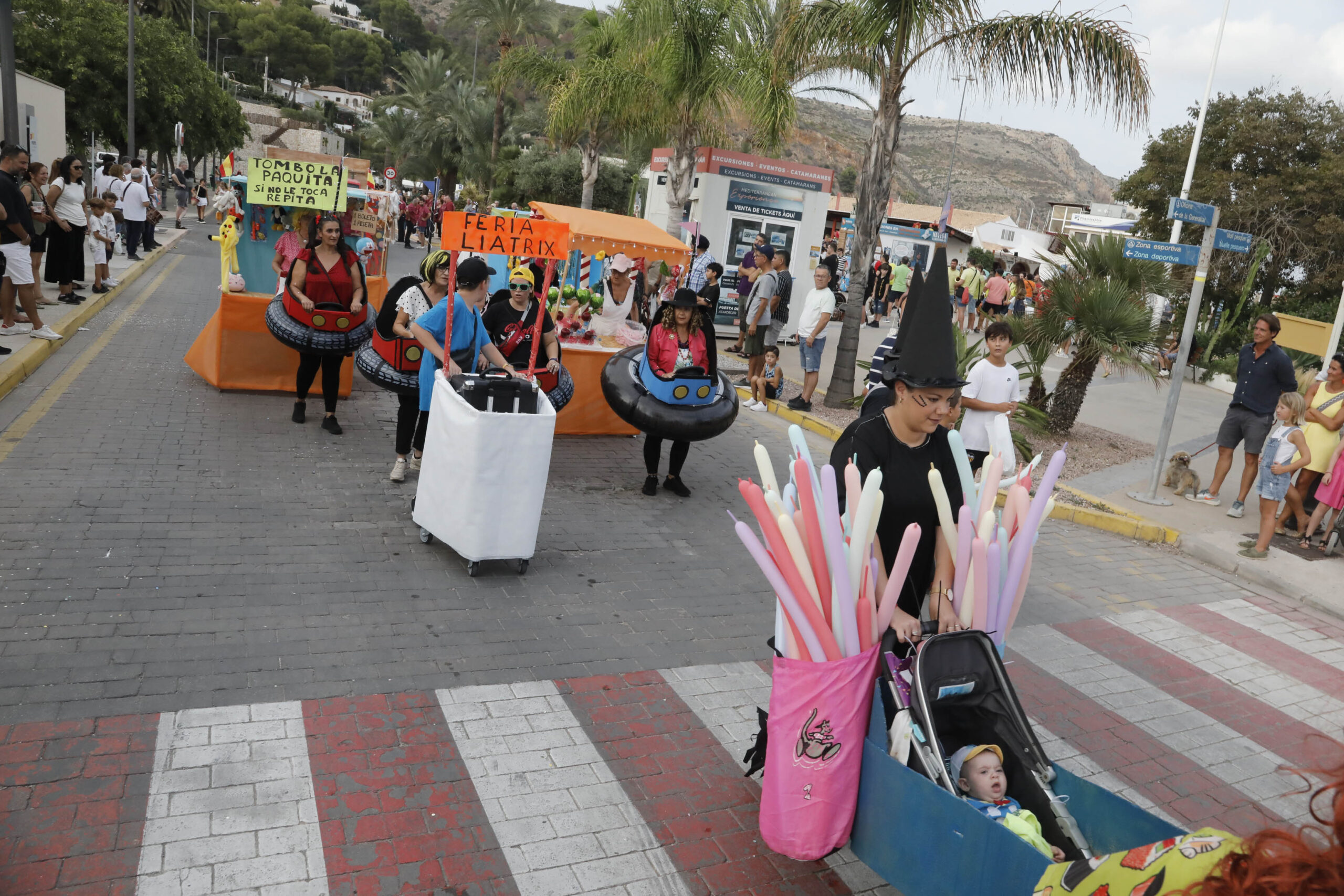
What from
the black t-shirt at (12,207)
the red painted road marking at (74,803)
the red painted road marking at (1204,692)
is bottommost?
the red painted road marking at (74,803)

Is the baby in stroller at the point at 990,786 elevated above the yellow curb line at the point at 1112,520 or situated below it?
above

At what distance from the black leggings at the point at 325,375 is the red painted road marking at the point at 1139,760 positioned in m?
6.33

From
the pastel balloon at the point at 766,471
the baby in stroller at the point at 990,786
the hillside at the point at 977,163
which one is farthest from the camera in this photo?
the hillside at the point at 977,163

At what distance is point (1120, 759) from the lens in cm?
469

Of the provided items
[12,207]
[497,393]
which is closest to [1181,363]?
[497,393]

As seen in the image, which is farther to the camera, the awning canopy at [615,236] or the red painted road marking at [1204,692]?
the awning canopy at [615,236]

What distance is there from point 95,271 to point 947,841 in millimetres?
14922

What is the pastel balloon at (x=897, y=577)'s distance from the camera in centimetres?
Result: 304

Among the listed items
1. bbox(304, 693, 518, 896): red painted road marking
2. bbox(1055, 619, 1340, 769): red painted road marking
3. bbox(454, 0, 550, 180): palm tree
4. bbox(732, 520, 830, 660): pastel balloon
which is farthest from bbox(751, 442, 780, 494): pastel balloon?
bbox(454, 0, 550, 180): palm tree

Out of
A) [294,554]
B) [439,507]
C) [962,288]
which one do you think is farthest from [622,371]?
[962,288]

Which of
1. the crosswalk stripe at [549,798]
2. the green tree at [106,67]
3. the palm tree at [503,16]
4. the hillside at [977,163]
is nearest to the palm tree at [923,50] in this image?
the crosswalk stripe at [549,798]

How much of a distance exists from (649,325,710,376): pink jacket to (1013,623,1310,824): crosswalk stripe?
3.39 metres

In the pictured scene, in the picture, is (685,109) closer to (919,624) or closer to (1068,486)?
(1068,486)

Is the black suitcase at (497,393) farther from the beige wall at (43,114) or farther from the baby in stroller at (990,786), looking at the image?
the beige wall at (43,114)
